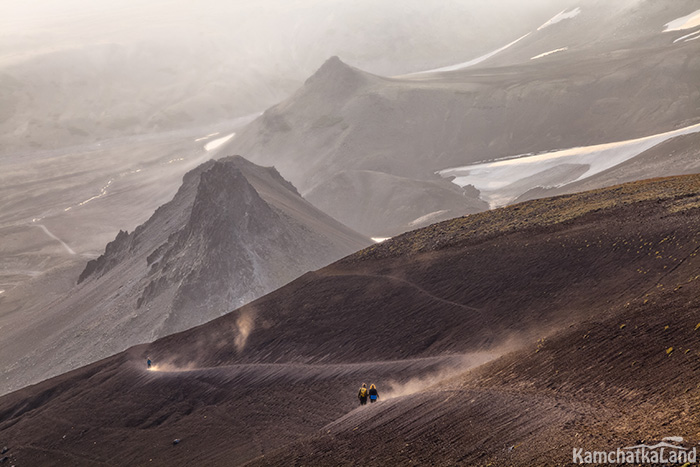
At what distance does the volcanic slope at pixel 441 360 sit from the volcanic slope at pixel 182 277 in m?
11.5

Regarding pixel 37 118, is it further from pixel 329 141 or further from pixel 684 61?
pixel 684 61

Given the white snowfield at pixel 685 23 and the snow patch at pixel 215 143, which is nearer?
the white snowfield at pixel 685 23

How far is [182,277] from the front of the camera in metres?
44.8

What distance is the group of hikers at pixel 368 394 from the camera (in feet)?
66.6

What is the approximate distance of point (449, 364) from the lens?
2123cm

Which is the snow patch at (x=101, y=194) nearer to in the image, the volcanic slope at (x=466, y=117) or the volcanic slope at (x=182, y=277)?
the volcanic slope at (x=466, y=117)

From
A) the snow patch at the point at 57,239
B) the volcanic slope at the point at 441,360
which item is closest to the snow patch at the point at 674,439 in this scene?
the volcanic slope at the point at 441,360

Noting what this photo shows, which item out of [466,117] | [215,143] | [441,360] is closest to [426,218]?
[466,117]

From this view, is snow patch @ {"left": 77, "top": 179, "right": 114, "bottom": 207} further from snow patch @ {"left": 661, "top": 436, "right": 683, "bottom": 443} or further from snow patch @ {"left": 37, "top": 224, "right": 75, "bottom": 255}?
snow patch @ {"left": 661, "top": 436, "right": 683, "bottom": 443}

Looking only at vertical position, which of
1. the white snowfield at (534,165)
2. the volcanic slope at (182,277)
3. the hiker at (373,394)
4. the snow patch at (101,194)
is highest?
the snow patch at (101,194)

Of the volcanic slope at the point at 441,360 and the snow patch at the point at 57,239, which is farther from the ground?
the snow patch at the point at 57,239

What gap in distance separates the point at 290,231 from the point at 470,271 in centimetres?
2563

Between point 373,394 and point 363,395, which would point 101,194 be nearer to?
point 363,395

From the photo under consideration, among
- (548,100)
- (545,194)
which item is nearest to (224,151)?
(548,100)
